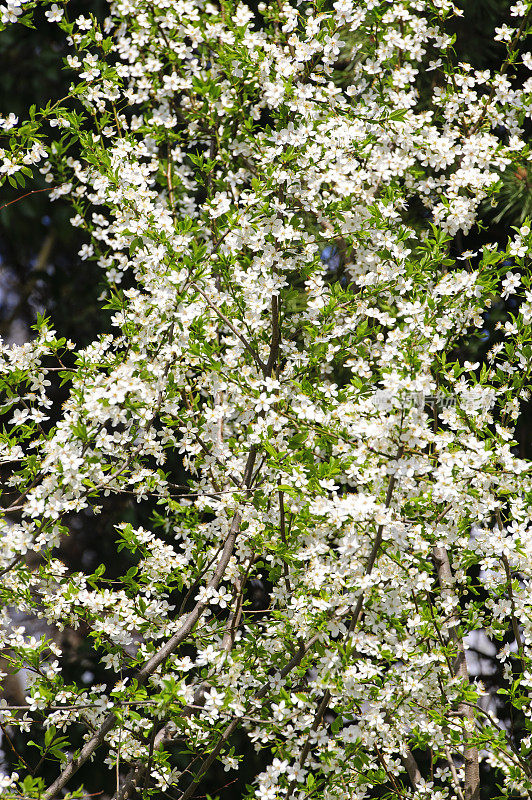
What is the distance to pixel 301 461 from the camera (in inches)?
97.6

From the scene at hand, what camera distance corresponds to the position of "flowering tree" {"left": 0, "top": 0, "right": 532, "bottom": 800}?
7.37 ft

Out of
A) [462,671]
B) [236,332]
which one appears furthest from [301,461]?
[462,671]

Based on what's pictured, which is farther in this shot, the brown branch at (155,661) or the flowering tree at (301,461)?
the brown branch at (155,661)

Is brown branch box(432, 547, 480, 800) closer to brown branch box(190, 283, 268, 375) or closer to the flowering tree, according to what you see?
the flowering tree

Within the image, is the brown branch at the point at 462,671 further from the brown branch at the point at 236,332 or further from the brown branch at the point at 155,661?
the brown branch at the point at 236,332

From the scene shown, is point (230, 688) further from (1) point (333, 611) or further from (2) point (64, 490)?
(2) point (64, 490)

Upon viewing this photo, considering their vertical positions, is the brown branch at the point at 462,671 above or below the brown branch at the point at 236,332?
below

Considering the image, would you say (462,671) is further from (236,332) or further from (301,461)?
(236,332)

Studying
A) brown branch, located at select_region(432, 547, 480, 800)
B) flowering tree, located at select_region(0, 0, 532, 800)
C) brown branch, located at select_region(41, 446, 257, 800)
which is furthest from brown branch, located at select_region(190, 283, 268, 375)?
brown branch, located at select_region(432, 547, 480, 800)

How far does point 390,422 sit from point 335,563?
55 centimetres

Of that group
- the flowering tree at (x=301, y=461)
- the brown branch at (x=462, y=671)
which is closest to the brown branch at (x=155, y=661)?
the flowering tree at (x=301, y=461)

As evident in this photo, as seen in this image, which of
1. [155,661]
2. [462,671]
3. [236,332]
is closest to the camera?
[155,661]

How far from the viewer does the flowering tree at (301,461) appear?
2.25 m

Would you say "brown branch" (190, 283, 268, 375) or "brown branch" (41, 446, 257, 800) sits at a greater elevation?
"brown branch" (190, 283, 268, 375)
